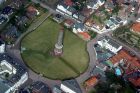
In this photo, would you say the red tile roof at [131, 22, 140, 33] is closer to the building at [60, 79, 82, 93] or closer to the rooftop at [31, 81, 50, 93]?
the building at [60, 79, 82, 93]

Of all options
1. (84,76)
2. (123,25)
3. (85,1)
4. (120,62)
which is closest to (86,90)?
(84,76)

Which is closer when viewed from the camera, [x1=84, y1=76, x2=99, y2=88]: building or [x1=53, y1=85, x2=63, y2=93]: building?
[x1=53, y1=85, x2=63, y2=93]: building

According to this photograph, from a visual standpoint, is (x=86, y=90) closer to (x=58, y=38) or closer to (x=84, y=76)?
(x=84, y=76)

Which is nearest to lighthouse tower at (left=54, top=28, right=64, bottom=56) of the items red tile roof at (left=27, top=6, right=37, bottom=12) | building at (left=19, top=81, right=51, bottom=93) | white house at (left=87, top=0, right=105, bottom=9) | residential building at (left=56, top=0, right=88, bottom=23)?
building at (left=19, top=81, right=51, bottom=93)

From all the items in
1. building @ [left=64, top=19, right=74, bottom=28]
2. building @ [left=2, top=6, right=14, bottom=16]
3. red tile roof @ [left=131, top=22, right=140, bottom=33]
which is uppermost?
red tile roof @ [left=131, top=22, right=140, bottom=33]

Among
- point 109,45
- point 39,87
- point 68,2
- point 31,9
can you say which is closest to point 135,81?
point 109,45

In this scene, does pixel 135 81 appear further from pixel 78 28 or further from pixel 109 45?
pixel 78 28

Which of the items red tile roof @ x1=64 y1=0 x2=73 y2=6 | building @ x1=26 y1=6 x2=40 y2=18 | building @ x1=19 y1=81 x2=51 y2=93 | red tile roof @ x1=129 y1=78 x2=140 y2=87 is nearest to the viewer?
building @ x1=19 y1=81 x2=51 y2=93
